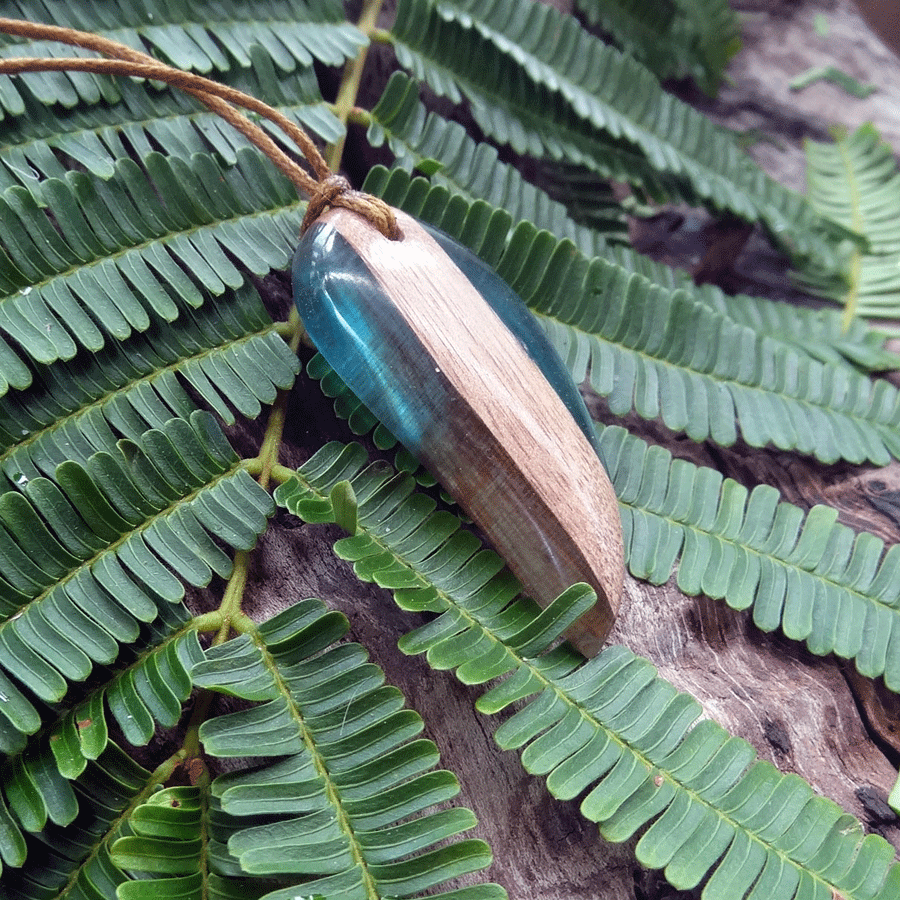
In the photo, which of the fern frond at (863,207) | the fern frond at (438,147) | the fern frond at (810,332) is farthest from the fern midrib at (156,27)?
the fern frond at (863,207)

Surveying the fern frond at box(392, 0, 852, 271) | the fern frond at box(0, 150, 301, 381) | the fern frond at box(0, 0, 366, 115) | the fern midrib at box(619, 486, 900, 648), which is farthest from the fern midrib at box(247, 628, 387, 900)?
the fern frond at box(392, 0, 852, 271)

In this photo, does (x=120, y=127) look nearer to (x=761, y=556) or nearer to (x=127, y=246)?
(x=127, y=246)

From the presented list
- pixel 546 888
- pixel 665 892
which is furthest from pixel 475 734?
pixel 665 892

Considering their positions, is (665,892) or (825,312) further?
(825,312)

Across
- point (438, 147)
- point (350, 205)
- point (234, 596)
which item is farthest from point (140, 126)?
point (234, 596)

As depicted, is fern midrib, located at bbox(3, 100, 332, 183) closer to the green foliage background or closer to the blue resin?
the green foliage background

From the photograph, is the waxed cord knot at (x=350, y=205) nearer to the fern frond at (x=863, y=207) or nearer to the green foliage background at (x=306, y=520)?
the green foliage background at (x=306, y=520)

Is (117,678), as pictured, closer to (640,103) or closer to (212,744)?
(212,744)
